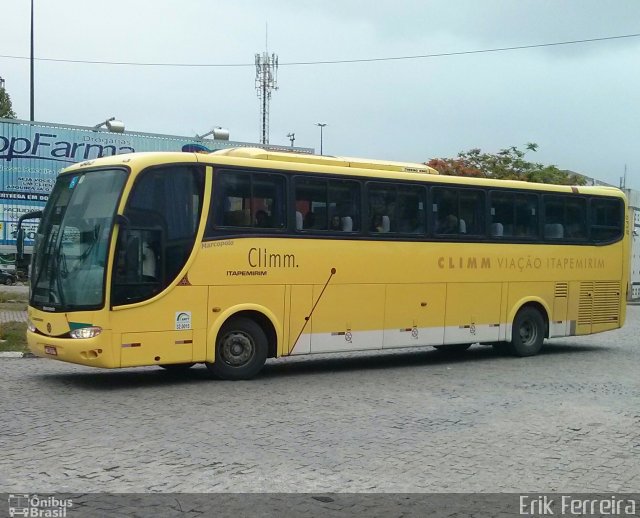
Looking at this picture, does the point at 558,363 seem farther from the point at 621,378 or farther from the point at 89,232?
the point at 89,232

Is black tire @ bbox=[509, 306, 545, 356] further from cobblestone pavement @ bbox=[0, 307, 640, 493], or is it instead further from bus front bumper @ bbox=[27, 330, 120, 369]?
bus front bumper @ bbox=[27, 330, 120, 369]

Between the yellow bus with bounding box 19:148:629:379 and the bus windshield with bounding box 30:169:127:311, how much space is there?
2 cm

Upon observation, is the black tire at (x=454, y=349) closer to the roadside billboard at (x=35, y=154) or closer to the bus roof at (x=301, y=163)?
the bus roof at (x=301, y=163)

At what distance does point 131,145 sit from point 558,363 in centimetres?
2395

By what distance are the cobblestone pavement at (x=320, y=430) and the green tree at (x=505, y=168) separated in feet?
82.8

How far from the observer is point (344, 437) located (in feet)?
27.4

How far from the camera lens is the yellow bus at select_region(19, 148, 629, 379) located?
1102cm

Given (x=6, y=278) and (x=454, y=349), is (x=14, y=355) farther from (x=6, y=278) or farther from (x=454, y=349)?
(x=6, y=278)

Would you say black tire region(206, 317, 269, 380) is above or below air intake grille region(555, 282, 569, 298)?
below

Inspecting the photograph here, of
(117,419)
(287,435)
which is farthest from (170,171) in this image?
(287,435)

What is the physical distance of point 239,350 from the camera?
1214 centimetres

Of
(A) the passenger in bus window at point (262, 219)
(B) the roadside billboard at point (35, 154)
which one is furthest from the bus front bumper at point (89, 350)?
(B) the roadside billboard at point (35, 154)

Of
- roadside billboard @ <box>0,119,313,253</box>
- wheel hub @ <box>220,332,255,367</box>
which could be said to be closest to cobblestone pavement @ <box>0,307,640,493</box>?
wheel hub @ <box>220,332,255,367</box>

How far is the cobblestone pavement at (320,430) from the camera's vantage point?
22.2ft
